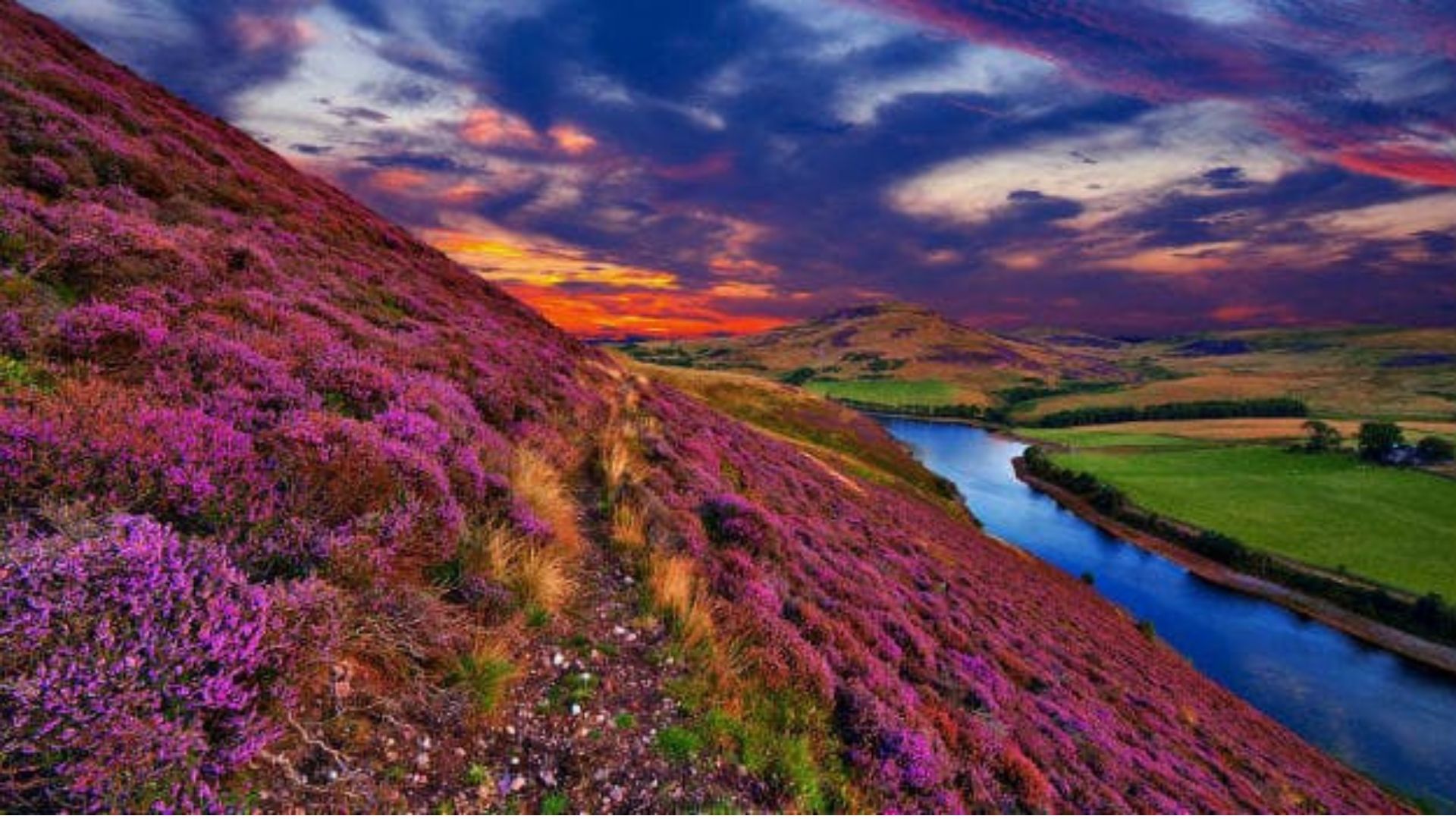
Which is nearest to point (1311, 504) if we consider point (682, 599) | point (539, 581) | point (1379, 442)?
point (1379, 442)

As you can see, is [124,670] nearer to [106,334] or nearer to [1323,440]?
[106,334]

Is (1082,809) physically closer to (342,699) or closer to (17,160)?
(342,699)

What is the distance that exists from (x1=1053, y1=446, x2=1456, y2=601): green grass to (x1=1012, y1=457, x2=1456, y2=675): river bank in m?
7.73

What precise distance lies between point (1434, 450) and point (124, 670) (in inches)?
7495

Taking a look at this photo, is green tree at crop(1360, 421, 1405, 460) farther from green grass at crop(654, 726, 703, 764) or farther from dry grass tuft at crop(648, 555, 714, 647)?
green grass at crop(654, 726, 703, 764)

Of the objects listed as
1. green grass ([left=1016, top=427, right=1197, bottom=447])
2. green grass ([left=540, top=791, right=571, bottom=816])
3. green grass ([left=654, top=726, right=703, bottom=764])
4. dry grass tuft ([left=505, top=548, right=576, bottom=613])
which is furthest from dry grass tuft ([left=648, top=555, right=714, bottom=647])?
green grass ([left=1016, top=427, right=1197, bottom=447])

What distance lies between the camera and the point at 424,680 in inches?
223

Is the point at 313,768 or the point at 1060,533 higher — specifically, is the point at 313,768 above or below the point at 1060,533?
above

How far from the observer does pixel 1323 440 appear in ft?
436

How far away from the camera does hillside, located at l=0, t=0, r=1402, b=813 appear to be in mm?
4070

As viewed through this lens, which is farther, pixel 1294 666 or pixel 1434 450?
pixel 1434 450

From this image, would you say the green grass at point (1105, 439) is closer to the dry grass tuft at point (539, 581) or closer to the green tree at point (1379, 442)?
the green tree at point (1379, 442)

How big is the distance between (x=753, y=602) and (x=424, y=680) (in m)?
5.19

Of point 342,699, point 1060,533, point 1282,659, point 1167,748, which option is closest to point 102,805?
point 342,699
